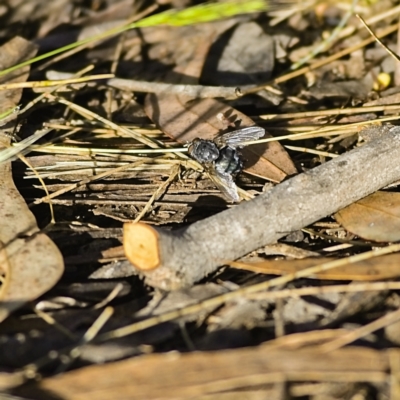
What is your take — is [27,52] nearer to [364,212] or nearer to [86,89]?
[86,89]

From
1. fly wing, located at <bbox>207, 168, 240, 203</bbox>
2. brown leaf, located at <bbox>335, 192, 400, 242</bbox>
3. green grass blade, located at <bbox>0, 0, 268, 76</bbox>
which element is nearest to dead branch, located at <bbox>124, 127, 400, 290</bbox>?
brown leaf, located at <bbox>335, 192, 400, 242</bbox>

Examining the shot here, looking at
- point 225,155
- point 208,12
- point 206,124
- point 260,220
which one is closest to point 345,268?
point 260,220

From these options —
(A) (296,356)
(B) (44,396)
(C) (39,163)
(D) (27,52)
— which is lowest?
(A) (296,356)

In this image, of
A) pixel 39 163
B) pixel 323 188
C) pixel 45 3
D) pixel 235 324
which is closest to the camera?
pixel 235 324

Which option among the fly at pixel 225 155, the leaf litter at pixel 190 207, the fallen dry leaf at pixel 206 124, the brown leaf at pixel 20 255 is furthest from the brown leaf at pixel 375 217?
the brown leaf at pixel 20 255

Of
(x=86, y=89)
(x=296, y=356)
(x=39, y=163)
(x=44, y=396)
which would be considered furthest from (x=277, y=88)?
(x=44, y=396)

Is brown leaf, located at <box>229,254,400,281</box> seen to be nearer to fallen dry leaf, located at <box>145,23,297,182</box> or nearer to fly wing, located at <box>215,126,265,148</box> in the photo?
fallen dry leaf, located at <box>145,23,297,182</box>
